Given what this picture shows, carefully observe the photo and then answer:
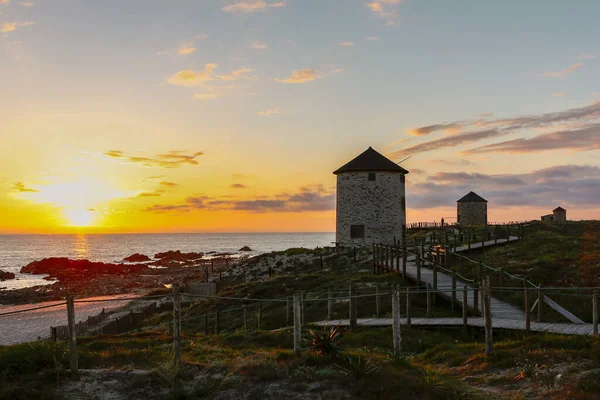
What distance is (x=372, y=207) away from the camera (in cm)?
4725

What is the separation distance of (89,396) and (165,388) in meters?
1.43

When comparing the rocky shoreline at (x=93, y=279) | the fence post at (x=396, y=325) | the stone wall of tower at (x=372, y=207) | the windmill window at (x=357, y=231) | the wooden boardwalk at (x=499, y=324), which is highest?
the stone wall of tower at (x=372, y=207)

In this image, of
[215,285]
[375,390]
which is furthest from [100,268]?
[375,390]

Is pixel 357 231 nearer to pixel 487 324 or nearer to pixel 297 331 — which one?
pixel 487 324

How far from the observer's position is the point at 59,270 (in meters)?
85.0

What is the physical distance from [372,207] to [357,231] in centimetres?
259

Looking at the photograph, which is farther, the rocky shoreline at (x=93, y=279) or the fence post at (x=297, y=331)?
the rocky shoreline at (x=93, y=279)

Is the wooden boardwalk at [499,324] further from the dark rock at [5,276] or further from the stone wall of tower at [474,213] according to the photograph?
the dark rock at [5,276]

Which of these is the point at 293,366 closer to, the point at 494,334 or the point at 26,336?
the point at 494,334

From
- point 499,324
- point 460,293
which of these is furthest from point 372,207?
point 499,324

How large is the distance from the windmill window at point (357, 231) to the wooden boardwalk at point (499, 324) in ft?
91.9

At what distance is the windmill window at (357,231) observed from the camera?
155 ft

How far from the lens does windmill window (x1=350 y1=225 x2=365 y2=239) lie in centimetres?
4731

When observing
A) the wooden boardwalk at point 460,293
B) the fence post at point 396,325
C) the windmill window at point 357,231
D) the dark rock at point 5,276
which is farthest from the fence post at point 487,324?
the dark rock at point 5,276
